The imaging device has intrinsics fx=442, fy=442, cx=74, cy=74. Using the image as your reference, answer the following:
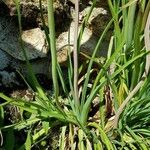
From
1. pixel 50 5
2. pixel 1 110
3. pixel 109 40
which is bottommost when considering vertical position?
pixel 1 110

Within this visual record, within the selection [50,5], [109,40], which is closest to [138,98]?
[109,40]

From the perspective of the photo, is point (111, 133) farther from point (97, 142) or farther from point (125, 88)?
point (125, 88)

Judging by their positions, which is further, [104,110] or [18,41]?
[18,41]

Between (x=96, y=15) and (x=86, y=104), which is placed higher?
(x=96, y=15)

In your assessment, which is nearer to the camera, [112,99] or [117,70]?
[117,70]

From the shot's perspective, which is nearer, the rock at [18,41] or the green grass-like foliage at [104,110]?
the green grass-like foliage at [104,110]

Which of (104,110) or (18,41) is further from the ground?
(18,41)

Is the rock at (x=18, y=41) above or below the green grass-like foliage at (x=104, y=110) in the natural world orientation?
above

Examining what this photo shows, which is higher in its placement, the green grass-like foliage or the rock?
the rock

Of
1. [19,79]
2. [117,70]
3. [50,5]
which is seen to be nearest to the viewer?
[50,5]

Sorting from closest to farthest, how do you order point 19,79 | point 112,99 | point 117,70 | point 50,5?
point 50,5, point 117,70, point 112,99, point 19,79

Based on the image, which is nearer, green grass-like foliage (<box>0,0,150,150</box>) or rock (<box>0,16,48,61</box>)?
green grass-like foliage (<box>0,0,150,150</box>)
